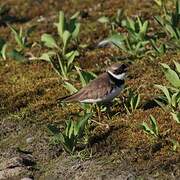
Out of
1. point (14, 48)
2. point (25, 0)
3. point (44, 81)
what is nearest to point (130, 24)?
point (44, 81)

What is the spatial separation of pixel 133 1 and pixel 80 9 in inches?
54.9

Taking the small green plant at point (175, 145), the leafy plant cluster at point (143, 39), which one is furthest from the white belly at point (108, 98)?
the leafy plant cluster at point (143, 39)

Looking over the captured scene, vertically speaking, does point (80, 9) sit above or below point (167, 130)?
below

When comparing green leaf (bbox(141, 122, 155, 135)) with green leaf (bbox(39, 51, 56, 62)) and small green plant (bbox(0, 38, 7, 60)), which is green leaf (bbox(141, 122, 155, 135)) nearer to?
green leaf (bbox(39, 51, 56, 62))

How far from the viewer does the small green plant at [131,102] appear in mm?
10430

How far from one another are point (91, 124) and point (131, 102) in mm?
754

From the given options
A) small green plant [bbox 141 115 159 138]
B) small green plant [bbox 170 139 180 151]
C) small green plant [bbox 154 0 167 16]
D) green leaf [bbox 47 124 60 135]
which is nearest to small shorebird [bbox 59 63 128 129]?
green leaf [bbox 47 124 60 135]

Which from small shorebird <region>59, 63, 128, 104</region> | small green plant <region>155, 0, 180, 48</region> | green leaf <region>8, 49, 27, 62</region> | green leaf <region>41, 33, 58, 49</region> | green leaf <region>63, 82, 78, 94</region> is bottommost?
green leaf <region>8, 49, 27, 62</region>

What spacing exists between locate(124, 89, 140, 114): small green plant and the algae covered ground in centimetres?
9

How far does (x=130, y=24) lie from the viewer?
13.0 m

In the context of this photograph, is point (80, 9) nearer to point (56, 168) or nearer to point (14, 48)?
point (14, 48)

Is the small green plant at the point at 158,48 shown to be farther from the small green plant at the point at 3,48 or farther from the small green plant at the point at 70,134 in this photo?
the small green plant at the point at 70,134

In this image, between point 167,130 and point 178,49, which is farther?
point 178,49

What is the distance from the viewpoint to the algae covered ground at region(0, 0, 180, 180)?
909cm
